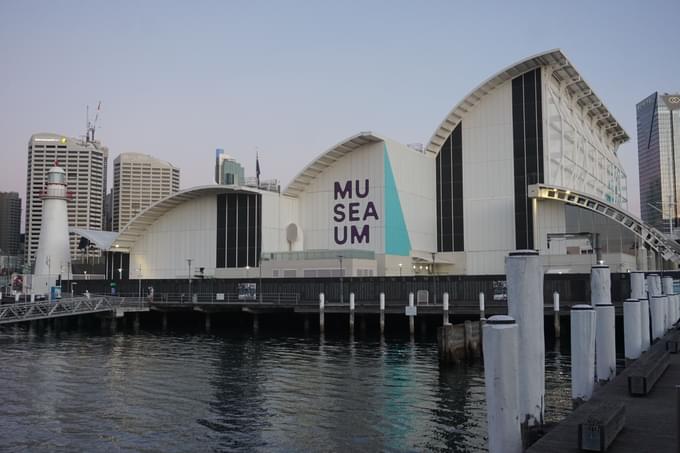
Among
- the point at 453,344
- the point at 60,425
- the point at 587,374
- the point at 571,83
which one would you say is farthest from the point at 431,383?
the point at 571,83

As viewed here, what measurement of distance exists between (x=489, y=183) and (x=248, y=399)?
173ft

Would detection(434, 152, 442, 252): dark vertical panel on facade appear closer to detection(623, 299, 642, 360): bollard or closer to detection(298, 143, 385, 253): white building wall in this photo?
detection(298, 143, 385, 253): white building wall

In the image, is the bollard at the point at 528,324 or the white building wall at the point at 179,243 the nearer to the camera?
the bollard at the point at 528,324

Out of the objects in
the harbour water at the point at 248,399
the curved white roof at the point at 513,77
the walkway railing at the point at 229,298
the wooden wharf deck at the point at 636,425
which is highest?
the curved white roof at the point at 513,77

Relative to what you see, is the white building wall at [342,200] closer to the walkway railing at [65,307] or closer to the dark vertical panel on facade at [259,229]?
the dark vertical panel on facade at [259,229]

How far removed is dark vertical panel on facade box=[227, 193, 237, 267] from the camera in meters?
74.1

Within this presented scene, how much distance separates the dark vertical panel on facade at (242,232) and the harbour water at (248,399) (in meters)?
29.6

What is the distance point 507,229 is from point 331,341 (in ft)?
105

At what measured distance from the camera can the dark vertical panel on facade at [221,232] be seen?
74.7 metres

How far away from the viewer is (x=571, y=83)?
78.1m

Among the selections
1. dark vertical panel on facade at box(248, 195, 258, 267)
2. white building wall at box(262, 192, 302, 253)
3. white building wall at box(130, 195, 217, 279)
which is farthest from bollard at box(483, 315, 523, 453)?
white building wall at box(130, 195, 217, 279)

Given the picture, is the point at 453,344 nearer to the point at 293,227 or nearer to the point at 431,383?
the point at 431,383

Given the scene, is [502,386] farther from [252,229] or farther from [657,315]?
[252,229]

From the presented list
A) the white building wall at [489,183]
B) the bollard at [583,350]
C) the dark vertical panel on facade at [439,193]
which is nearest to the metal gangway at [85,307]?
the dark vertical panel on facade at [439,193]
